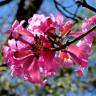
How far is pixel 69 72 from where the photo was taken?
18.8 ft

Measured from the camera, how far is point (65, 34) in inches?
58.8

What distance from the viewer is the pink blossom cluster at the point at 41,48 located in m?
1.44

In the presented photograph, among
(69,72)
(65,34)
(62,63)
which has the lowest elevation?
(69,72)

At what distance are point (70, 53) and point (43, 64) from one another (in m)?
0.09

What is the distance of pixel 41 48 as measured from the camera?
143 centimetres

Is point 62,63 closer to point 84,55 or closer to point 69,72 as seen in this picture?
point 84,55

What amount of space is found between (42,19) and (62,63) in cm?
17


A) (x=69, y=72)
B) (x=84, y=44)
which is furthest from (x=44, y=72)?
(x=69, y=72)

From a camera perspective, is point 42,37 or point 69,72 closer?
point 42,37

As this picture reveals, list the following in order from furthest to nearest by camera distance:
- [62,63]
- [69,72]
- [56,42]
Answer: [69,72]
[62,63]
[56,42]

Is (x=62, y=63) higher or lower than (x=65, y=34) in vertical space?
lower

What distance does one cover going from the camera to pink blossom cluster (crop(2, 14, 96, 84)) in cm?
144

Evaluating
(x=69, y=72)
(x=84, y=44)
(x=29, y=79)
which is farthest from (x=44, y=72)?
(x=69, y=72)

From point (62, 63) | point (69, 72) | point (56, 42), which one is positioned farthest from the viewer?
point (69, 72)
